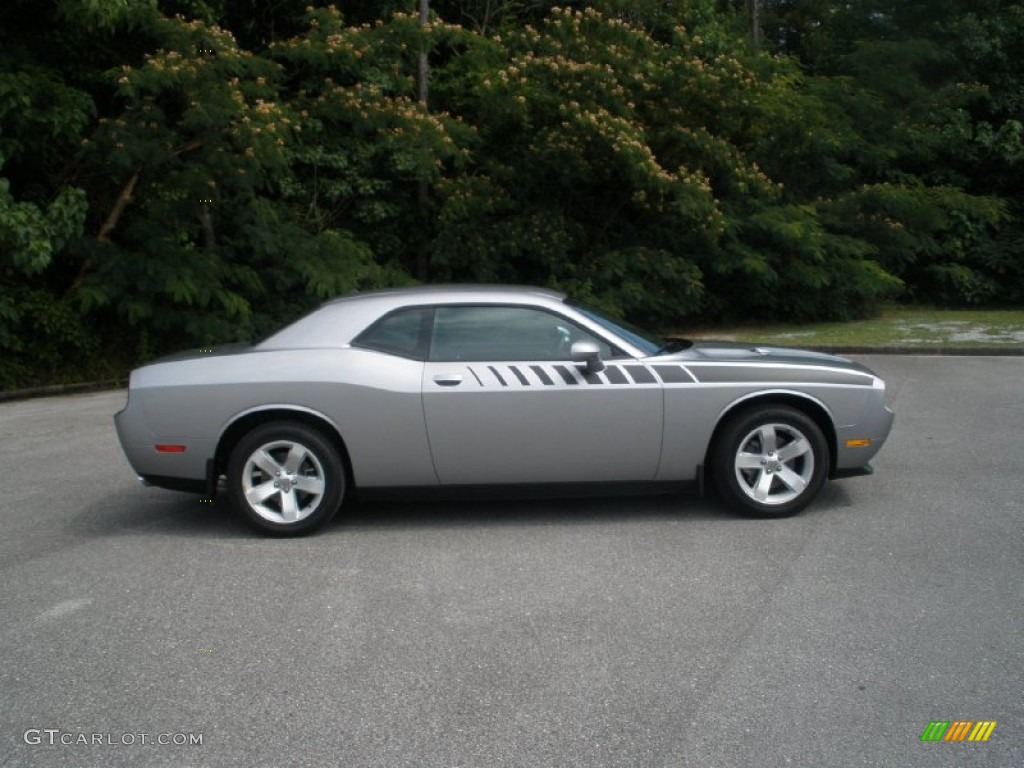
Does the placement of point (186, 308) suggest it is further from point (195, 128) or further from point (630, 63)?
point (630, 63)

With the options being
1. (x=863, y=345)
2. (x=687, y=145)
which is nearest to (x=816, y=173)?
(x=687, y=145)

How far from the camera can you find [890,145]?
22.2 m

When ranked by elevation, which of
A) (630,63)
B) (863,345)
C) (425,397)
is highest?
(630,63)

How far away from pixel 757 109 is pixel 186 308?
1032cm

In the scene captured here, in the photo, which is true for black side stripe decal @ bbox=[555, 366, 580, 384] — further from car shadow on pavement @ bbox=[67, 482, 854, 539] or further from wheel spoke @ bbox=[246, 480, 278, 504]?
wheel spoke @ bbox=[246, 480, 278, 504]

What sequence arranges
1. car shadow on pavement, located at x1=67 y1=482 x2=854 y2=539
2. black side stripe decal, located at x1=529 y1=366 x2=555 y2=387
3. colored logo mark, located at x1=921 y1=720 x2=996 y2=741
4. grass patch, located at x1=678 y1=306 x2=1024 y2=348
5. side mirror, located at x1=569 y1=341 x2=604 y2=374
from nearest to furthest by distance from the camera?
colored logo mark, located at x1=921 y1=720 x2=996 y2=741 → side mirror, located at x1=569 y1=341 x2=604 y2=374 → black side stripe decal, located at x1=529 y1=366 x2=555 y2=387 → car shadow on pavement, located at x1=67 y1=482 x2=854 y2=539 → grass patch, located at x1=678 y1=306 x2=1024 y2=348

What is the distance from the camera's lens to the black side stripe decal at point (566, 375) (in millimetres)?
6352

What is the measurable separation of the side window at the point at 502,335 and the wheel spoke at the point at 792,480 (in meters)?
1.28

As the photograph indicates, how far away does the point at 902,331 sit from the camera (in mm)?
18125

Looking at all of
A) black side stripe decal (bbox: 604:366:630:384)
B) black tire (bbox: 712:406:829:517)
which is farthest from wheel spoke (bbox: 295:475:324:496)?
black tire (bbox: 712:406:829:517)

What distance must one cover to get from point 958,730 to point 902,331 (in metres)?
15.4

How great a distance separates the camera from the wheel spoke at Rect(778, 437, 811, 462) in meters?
6.45

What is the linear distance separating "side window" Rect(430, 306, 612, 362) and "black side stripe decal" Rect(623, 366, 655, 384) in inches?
7.4

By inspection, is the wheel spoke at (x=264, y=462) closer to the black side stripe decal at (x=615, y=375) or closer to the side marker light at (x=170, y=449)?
the side marker light at (x=170, y=449)
